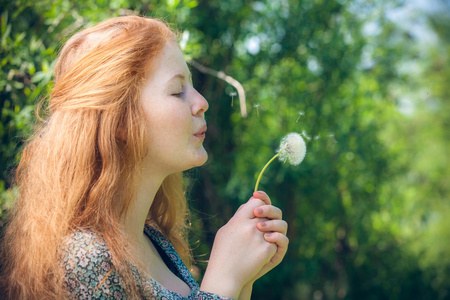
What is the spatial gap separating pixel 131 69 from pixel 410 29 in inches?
281

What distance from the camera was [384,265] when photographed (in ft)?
13.7

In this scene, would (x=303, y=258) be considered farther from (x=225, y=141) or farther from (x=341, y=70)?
(x=341, y=70)

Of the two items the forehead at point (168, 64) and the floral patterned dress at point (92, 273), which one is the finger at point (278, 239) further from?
the forehead at point (168, 64)

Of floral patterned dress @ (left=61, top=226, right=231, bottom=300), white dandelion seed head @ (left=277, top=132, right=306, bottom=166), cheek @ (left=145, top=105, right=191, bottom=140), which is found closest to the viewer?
floral patterned dress @ (left=61, top=226, right=231, bottom=300)

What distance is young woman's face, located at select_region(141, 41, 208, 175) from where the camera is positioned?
1186mm

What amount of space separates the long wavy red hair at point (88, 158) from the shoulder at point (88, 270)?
3cm

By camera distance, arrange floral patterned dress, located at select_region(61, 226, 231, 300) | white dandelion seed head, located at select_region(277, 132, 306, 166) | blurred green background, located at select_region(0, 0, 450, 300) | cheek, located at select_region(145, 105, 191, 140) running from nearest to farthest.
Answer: floral patterned dress, located at select_region(61, 226, 231, 300)
cheek, located at select_region(145, 105, 191, 140)
white dandelion seed head, located at select_region(277, 132, 306, 166)
blurred green background, located at select_region(0, 0, 450, 300)

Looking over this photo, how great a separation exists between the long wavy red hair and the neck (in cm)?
4

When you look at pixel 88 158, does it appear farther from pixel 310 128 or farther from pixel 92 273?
pixel 310 128

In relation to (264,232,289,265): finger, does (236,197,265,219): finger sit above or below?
above

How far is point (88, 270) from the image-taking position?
1009 millimetres

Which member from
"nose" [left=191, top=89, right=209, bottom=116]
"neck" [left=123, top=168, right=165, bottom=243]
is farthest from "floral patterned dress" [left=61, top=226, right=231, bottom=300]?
"nose" [left=191, top=89, right=209, bottom=116]

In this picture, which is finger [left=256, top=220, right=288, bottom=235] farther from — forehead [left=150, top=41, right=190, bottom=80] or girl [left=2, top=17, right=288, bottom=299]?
forehead [left=150, top=41, right=190, bottom=80]

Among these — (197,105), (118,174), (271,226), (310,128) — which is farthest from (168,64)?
(310,128)
